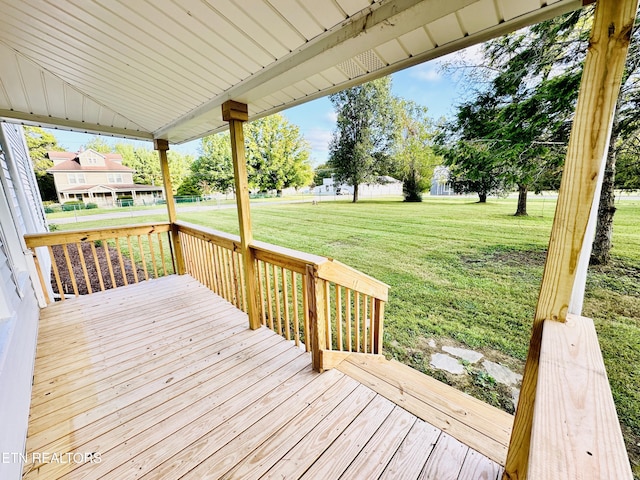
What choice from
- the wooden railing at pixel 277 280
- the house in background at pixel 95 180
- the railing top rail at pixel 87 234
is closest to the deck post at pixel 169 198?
the wooden railing at pixel 277 280

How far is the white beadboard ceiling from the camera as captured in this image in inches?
45.6

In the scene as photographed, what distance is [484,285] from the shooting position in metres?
4.37

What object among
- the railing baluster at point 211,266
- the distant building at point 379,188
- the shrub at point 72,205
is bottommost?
the railing baluster at point 211,266

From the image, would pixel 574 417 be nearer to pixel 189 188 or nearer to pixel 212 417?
pixel 212 417

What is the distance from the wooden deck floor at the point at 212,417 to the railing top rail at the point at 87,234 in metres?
1.24

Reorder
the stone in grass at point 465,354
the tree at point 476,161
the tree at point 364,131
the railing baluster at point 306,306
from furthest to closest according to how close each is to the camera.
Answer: the tree at point 364,131, the tree at point 476,161, the stone in grass at point 465,354, the railing baluster at point 306,306

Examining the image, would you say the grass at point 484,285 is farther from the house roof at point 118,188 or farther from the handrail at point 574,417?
the house roof at point 118,188

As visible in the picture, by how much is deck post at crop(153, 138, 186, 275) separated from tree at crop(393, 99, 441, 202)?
7948 mm

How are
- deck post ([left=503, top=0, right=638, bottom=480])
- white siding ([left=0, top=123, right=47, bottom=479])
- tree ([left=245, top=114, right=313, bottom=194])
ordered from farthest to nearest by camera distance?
1. tree ([left=245, top=114, right=313, bottom=194])
2. white siding ([left=0, top=123, right=47, bottom=479])
3. deck post ([left=503, top=0, right=638, bottom=480])

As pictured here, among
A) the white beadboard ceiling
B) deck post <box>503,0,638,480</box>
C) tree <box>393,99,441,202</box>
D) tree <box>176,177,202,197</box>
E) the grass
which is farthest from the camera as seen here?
tree <box>176,177,202,197</box>

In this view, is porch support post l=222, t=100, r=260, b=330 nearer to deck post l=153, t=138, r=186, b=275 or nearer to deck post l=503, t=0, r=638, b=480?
deck post l=153, t=138, r=186, b=275

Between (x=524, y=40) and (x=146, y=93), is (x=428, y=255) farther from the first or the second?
(x=146, y=93)

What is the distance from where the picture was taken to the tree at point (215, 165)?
57.2ft

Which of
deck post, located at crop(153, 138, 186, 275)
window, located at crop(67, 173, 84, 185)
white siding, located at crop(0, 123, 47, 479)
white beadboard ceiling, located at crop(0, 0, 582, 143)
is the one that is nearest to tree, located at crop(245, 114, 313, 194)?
window, located at crop(67, 173, 84, 185)
